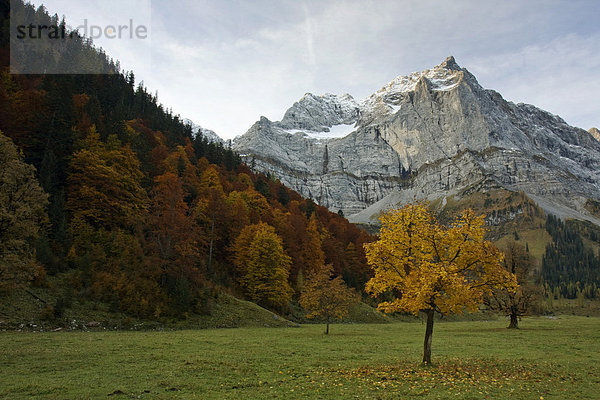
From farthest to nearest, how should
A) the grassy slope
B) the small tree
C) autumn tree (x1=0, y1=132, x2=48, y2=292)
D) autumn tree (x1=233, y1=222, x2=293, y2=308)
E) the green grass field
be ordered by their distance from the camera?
autumn tree (x1=233, y1=222, x2=293, y2=308) → the small tree → the grassy slope → autumn tree (x1=0, y1=132, x2=48, y2=292) → the green grass field

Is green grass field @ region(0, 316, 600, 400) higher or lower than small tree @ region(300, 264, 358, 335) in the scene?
higher

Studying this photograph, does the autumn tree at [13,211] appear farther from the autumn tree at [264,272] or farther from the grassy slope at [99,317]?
the autumn tree at [264,272]

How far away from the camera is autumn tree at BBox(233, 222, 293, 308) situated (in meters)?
58.8

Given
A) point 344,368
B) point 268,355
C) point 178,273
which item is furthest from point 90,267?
point 344,368

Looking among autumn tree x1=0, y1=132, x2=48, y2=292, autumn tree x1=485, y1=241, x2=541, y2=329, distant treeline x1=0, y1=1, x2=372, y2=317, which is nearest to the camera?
autumn tree x1=0, y1=132, x2=48, y2=292

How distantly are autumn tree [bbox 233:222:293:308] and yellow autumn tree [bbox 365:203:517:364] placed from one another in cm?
3876

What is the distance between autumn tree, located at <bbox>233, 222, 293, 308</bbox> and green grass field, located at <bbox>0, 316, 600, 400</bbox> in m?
30.4

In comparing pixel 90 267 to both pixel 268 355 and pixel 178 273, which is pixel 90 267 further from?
pixel 268 355

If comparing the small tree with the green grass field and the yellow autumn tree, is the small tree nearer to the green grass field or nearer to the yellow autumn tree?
the green grass field

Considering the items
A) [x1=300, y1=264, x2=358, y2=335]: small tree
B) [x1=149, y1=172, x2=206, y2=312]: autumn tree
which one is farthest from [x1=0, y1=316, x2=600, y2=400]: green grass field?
[x1=300, y1=264, x2=358, y2=335]: small tree

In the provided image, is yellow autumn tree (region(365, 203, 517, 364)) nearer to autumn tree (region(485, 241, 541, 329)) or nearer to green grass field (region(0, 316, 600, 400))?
green grass field (region(0, 316, 600, 400))

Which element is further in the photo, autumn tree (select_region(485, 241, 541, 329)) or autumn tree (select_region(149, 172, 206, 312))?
autumn tree (select_region(485, 241, 541, 329))

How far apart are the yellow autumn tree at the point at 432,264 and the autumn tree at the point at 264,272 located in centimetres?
3876

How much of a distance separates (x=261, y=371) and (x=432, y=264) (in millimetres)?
10521
